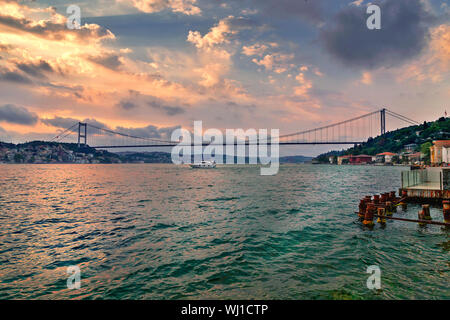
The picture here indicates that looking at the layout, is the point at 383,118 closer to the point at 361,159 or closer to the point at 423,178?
the point at 361,159

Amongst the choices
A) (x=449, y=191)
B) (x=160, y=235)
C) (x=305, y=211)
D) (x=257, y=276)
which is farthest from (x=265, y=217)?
(x=449, y=191)

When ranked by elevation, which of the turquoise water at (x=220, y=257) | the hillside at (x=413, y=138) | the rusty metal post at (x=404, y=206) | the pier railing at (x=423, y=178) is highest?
the hillside at (x=413, y=138)

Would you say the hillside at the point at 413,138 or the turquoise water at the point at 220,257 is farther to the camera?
the hillside at the point at 413,138

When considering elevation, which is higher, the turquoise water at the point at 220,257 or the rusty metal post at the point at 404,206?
the rusty metal post at the point at 404,206

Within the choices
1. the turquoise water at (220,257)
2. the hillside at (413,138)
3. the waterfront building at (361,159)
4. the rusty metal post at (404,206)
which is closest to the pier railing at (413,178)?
the rusty metal post at (404,206)

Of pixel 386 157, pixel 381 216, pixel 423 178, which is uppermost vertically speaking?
pixel 386 157

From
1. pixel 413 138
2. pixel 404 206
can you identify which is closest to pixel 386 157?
pixel 413 138

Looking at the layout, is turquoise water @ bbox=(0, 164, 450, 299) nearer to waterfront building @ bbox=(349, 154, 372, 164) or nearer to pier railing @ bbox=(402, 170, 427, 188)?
pier railing @ bbox=(402, 170, 427, 188)

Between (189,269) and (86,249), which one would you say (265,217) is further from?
(86,249)

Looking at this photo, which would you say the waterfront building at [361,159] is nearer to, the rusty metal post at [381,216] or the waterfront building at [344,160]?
the waterfront building at [344,160]

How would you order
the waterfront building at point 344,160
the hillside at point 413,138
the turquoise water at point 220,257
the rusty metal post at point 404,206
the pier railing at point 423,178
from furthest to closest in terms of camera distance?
1. the waterfront building at point 344,160
2. the hillside at point 413,138
3. the pier railing at point 423,178
4. the rusty metal post at point 404,206
5. the turquoise water at point 220,257
